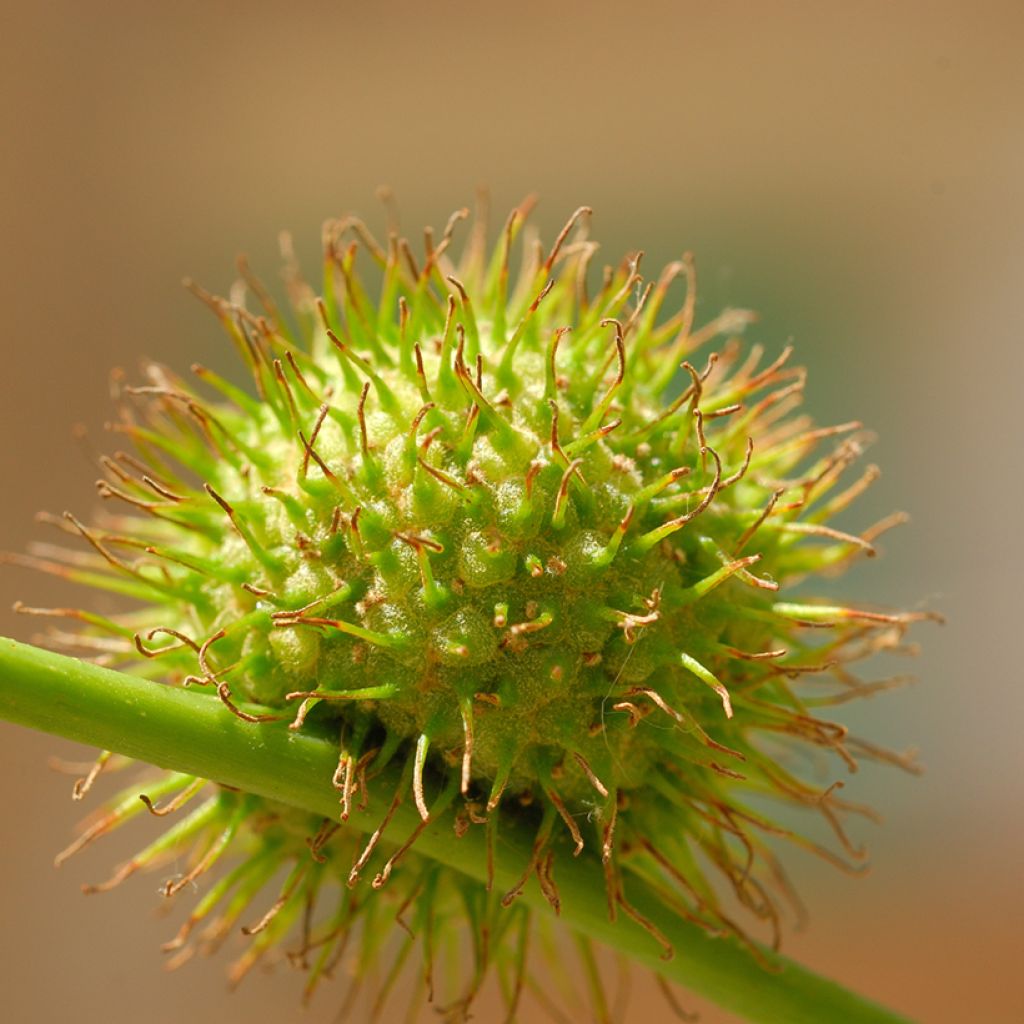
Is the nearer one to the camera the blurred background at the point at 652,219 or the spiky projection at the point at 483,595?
the spiky projection at the point at 483,595

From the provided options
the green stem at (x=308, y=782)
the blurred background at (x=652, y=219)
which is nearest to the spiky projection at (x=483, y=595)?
the green stem at (x=308, y=782)

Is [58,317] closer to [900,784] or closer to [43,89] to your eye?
[43,89]

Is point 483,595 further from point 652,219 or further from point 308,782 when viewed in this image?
point 652,219

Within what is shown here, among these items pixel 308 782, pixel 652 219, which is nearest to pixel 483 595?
pixel 308 782

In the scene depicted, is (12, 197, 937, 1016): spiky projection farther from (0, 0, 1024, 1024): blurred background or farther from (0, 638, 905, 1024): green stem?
(0, 0, 1024, 1024): blurred background

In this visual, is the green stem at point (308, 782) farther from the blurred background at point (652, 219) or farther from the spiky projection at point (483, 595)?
the blurred background at point (652, 219)
